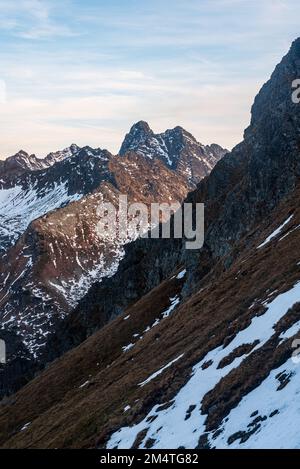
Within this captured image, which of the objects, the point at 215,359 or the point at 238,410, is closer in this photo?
the point at 238,410

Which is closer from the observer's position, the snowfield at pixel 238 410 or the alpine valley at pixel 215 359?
the snowfield at pixel 238 410

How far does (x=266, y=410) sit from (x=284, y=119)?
69.2 metres

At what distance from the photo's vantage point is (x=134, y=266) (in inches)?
5497

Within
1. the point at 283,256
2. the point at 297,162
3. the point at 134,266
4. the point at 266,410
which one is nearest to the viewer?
the point at 266,410

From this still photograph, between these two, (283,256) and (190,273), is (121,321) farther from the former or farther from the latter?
(283,256)

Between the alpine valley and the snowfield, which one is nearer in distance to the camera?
the snowfield

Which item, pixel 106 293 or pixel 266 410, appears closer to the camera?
pixel 266 410

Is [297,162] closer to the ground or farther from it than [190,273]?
farther from it

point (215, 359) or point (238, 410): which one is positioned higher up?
point (215, 359)

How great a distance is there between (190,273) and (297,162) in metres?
23.1

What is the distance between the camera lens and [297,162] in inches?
2901

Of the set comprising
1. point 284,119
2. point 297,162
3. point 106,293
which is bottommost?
point 106,293
